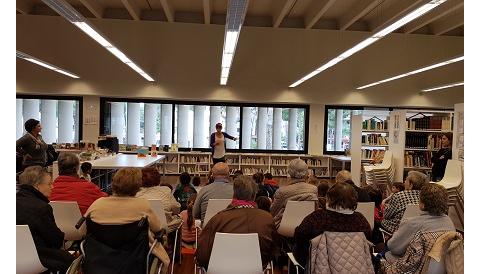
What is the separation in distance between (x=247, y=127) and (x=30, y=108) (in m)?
6.75

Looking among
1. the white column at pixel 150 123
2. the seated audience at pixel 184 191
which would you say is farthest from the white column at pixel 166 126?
the seated audience at pixel 184 191

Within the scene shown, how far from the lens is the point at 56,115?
1262cm

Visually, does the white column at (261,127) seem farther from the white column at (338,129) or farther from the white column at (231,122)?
the white column at (338,129)

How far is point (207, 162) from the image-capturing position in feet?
41.1

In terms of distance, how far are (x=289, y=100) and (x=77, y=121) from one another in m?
6.58

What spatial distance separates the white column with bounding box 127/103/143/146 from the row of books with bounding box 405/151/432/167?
7910 mm

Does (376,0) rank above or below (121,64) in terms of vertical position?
above

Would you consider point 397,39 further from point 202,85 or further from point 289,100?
point 202,85

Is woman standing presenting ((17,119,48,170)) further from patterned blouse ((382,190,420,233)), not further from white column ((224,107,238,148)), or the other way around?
white column ((224,107,238,148))

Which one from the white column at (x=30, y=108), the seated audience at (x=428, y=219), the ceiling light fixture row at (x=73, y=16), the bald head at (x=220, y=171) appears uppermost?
the ceiling light fixture row at (x=73, y=16)

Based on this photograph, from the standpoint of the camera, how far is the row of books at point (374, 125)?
10848 mm

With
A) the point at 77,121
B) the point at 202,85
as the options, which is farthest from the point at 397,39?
the point at 77,121

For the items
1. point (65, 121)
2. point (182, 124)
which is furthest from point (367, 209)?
point (65, 121)

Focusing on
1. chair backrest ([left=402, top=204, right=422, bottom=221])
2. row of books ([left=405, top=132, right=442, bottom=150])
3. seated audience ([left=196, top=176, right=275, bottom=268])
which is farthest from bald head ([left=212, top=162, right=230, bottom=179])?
row of books ([left=405, top=132, right=442, bottom=150])
